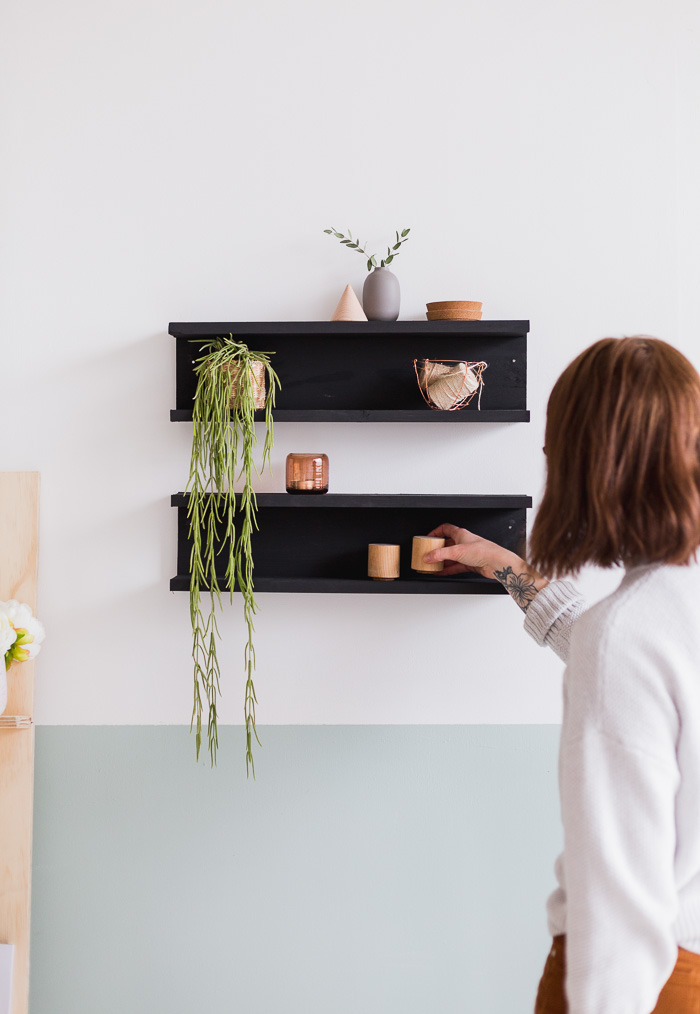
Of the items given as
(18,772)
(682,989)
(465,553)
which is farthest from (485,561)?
(18,772)

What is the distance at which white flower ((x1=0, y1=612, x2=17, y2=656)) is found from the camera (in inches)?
52.4

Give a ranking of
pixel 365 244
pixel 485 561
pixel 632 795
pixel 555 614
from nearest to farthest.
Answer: pixel 632 795 < pixel 555 614 < pixel 485 561 < pixel 365 244

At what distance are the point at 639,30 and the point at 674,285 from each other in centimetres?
50

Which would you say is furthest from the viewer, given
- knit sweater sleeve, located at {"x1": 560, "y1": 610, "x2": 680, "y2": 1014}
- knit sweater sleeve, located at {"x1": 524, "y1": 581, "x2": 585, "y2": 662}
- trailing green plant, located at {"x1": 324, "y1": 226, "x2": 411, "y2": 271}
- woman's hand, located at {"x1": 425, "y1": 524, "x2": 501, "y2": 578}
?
trailing green plant, located at {"x1": 324, "y1": 226, "x2": 411, "y2": 271}

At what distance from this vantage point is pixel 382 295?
4.61 ft

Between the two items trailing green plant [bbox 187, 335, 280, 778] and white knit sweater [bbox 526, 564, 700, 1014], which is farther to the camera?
trailing green plant [bbox 187, 335, 280, 778]

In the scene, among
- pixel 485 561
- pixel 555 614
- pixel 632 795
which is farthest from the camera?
pixel 485 561

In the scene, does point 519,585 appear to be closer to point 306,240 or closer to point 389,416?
point 389,416

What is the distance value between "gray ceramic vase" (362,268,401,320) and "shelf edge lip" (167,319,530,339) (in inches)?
1.0

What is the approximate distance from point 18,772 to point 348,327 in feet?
3.53

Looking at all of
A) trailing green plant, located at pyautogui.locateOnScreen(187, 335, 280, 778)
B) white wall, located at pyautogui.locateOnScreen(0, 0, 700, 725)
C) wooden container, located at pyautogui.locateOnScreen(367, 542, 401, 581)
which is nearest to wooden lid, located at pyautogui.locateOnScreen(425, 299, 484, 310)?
white wall, located at pyautogui.locateOnScreen(0, 0, 700, 725)

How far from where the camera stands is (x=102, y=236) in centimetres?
150

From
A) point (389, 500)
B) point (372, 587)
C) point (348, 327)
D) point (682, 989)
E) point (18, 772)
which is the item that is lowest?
point (18, 772)

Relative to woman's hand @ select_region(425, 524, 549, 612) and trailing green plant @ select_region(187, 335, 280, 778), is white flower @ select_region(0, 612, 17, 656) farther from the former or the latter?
woman's hand @ select_region(425, 524, 549, 612)
